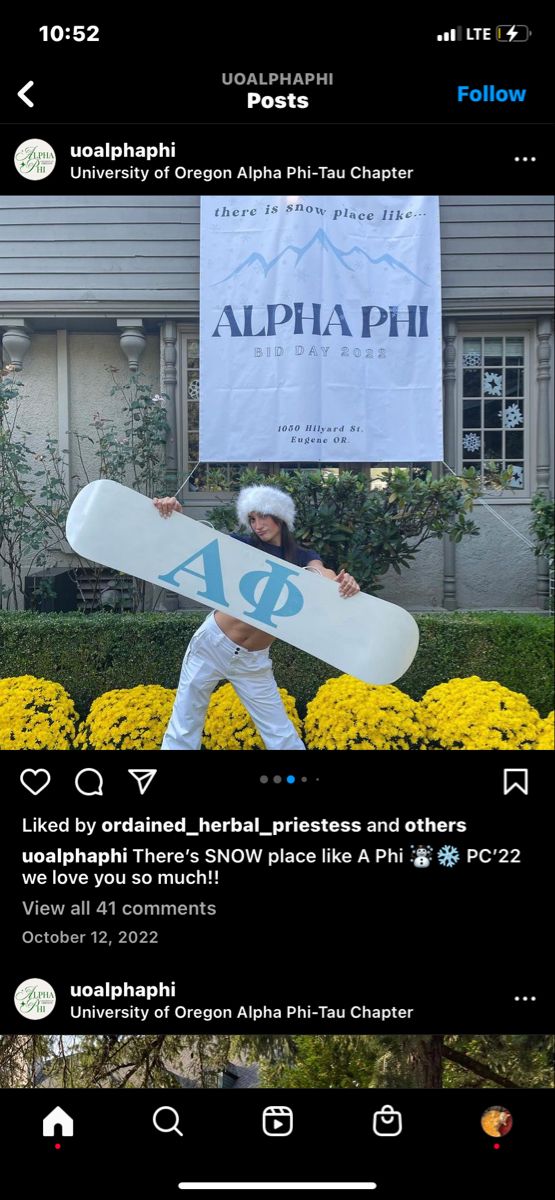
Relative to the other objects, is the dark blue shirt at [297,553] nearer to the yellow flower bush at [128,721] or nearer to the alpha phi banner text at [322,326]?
the yellow flower bush at [128,721]

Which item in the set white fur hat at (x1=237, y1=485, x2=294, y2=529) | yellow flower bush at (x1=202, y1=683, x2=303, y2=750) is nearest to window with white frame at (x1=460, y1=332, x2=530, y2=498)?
white fur hat at (x1=237, y1=485, x2=294, y2=529)

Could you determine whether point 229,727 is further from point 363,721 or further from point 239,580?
point 239,580

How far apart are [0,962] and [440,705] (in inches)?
74.4

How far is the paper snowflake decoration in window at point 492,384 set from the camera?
4621 mm

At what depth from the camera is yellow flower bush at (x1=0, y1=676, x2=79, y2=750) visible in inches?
94.4
